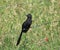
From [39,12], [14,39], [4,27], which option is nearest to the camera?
[14,39]

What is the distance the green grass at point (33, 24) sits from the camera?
739 cm

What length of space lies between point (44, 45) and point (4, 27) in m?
1.21

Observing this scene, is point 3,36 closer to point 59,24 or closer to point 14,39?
point 14,39

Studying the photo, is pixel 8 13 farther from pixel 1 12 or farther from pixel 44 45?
pixel 44 45

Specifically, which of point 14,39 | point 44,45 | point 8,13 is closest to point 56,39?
point 44,45

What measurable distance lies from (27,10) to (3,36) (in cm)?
139

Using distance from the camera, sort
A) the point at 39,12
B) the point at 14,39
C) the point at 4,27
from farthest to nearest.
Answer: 1. the point at 39,12
2. the point at 4,27
3. the point at 14,39

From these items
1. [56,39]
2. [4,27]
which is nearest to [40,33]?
[56,39]

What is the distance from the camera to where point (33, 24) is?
8.03 m

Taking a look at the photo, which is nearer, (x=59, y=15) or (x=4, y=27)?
(x=4, y=27)

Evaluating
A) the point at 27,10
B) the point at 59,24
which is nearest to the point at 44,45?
the point at 59,24

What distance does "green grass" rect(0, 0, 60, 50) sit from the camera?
7387 millimetres

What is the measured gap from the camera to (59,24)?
816 cm

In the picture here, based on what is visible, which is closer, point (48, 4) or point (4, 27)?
point (4, 27)
